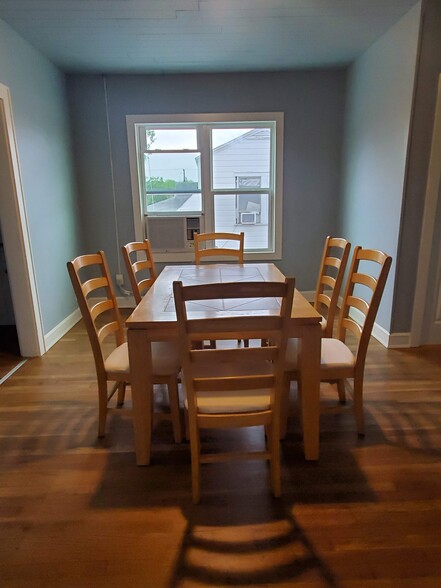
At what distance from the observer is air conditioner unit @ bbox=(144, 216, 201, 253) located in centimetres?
407

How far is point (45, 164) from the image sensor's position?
316cm

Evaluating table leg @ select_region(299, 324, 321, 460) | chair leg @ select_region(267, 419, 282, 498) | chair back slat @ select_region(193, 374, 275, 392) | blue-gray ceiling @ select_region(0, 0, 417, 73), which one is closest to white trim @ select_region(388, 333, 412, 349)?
table leg @ select_region(299, 324, 321, 460)

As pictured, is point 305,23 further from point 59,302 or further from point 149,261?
point 59,302

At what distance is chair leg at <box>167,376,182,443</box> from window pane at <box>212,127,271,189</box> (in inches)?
111

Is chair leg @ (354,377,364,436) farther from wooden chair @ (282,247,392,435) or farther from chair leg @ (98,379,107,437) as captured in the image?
chair leg @ (98,379,107,437)

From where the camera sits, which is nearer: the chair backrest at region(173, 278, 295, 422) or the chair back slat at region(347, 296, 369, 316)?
the chair backrest at region(173, 278, 295, 422)

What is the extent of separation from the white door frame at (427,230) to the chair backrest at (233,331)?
209cm

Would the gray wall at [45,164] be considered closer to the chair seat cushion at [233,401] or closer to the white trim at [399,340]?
the chair seat cushion at [233,401]

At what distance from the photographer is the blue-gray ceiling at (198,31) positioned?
2385 millimetres

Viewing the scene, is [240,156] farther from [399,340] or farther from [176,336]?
[176,336]

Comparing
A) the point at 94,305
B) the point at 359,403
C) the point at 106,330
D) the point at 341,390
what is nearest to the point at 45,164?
the point at 94,305

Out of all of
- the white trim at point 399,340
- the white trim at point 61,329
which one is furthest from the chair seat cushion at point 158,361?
the white trim at point 399,340

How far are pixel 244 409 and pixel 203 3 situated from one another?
2.56 metres

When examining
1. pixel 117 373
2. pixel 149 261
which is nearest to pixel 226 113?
pixel 149 261
